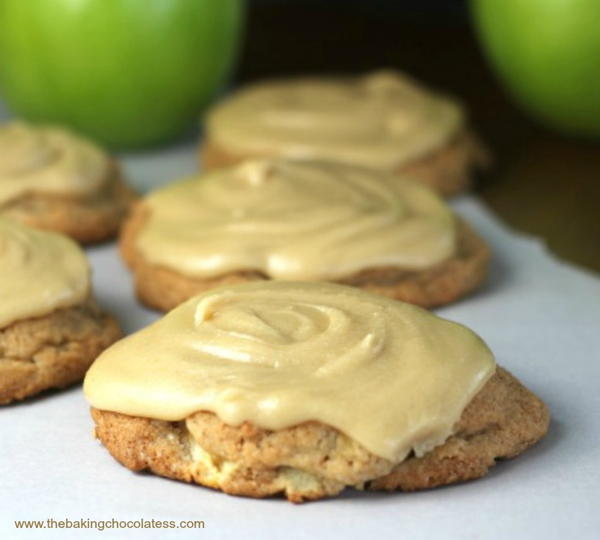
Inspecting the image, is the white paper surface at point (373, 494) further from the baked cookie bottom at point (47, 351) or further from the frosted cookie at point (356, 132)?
the frosted cookie at point (356, 132)

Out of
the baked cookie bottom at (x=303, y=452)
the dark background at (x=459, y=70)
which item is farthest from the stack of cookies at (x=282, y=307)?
→ the dark background at (x=459, y=70)

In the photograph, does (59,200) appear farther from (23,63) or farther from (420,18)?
(420,18)

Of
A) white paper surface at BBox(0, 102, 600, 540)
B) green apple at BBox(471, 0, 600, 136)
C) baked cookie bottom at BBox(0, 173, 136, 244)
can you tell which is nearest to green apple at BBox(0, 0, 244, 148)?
baked cookie bottom at BBox(0, 173, 136, 244)

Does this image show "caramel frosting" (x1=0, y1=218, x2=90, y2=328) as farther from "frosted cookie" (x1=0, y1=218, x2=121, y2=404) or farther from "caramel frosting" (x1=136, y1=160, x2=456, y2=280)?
"caramel frosting" (x1=136, y1=160, x2=456, y2=280)

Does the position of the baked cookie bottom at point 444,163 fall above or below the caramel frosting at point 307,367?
below

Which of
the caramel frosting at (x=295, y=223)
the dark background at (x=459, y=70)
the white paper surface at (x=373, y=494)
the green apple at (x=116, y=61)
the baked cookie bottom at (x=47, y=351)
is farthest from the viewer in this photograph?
the green apple at (x=116, y=61)
